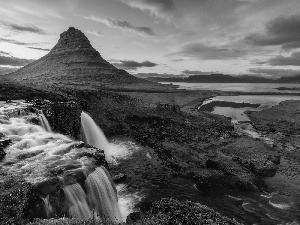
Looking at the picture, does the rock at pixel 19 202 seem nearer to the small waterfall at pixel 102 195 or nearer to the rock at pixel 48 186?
the rock at pixel 48 186

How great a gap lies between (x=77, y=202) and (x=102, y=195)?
8.02 ft

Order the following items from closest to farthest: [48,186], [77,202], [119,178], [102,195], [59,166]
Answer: [48,186]
[77,202]
[59,166]
[102,195]
[119,178]

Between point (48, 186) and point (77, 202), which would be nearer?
point (48, 186)

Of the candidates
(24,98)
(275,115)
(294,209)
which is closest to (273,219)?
(294,209)

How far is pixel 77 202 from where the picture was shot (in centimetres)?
1598

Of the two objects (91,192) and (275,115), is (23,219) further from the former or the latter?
(275,115)

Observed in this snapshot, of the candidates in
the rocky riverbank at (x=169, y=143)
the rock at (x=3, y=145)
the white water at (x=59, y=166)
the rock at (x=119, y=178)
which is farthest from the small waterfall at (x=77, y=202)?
the rock at (x=119, y=178)

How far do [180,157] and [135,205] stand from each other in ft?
41.7

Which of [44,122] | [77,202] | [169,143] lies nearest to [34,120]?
[44,122]

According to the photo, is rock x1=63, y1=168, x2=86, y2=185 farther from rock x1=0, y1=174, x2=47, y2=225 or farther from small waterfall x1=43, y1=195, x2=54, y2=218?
rock x1=0, y1=174, x2=47, y2=225

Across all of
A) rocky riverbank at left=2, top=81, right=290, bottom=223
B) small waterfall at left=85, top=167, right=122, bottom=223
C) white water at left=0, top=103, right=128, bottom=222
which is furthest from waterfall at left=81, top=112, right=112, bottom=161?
small waterfall at left=85, top=167, right=122, bottom=223

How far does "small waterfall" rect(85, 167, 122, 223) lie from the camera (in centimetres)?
1720

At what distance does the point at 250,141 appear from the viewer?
42.2 metres

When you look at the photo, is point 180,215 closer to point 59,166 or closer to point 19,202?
point 19,202
